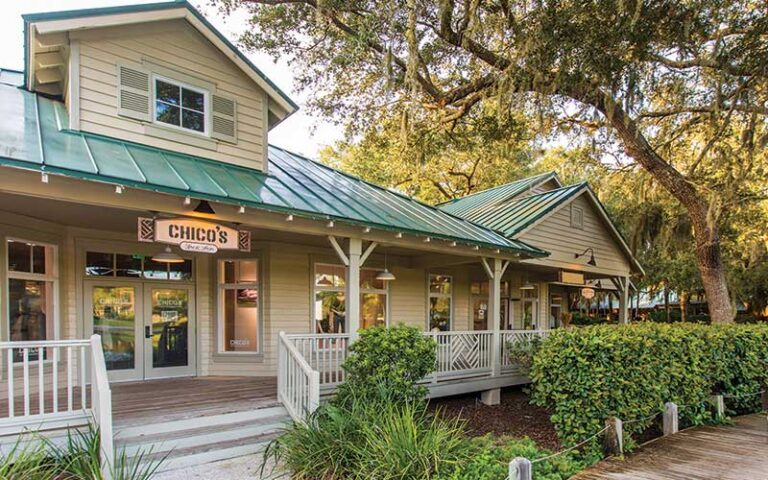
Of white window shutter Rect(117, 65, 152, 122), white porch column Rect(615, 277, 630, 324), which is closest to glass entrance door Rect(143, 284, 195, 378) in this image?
white window shutter Rect(117, 65, 152, 122)

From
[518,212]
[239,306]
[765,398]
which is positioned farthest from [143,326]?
[765,398]

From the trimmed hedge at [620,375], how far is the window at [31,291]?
7.35m

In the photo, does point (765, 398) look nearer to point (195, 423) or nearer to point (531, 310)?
point (531, 310)

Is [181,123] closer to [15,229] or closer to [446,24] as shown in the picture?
[15,229]

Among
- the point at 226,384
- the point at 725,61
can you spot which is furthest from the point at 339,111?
the point at 725,61

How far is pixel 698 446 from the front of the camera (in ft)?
21.0

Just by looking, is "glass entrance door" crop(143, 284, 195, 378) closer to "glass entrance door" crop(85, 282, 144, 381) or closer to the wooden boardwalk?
"glass entrance door" crop(85, 282, 144, 381)

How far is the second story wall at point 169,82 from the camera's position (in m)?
6.81

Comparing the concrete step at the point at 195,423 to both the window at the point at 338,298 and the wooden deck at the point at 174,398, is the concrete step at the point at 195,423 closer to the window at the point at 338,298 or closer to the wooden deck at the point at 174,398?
the wooden deck at the point at 174,398

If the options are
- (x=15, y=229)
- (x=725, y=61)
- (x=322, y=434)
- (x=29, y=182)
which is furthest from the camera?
(x=725, y=61)

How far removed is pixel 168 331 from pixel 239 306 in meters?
1.36

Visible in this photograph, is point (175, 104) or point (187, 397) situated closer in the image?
point (187, 397)

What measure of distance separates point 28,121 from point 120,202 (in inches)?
71.7

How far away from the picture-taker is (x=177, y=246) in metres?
8.42
